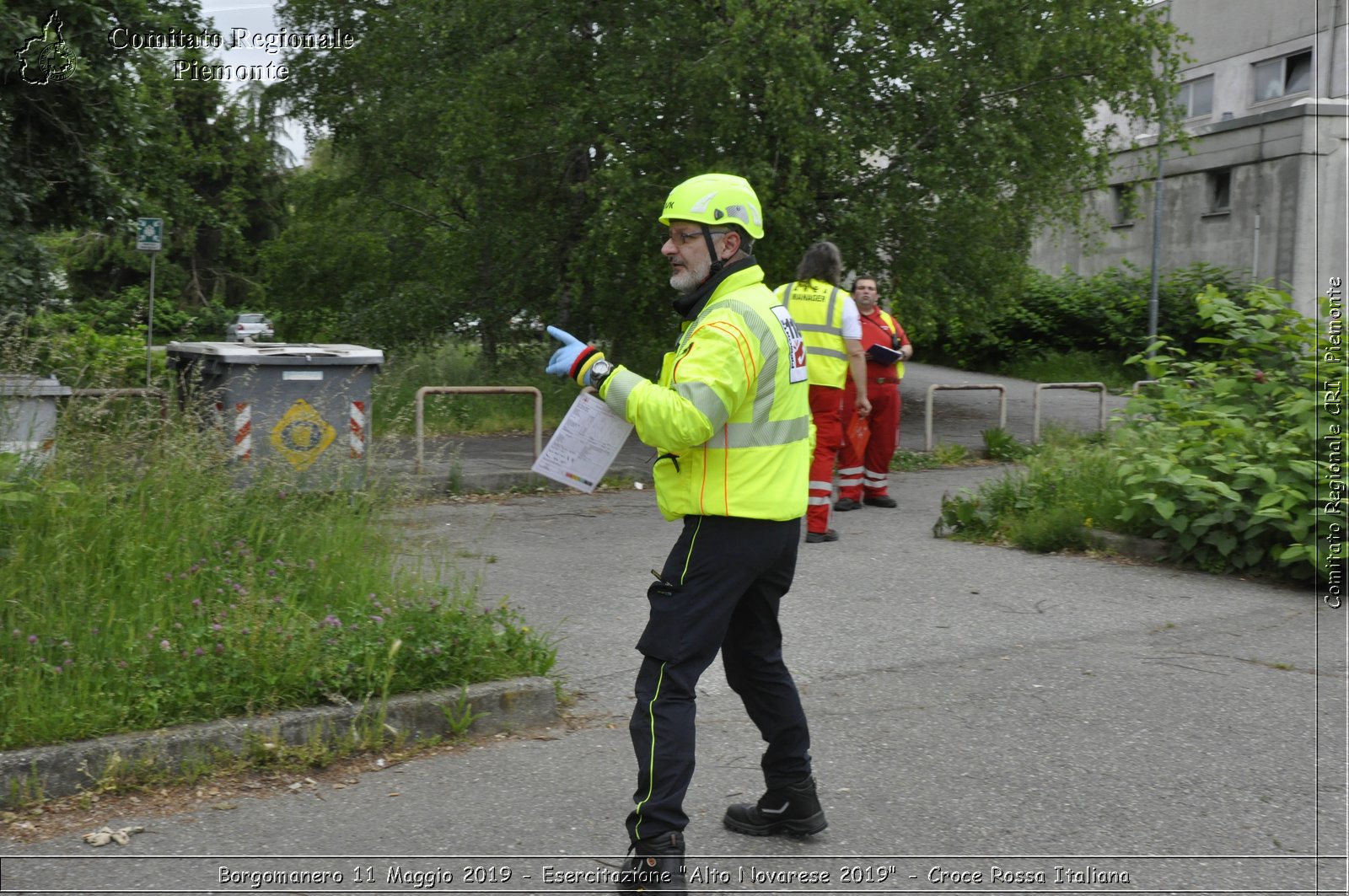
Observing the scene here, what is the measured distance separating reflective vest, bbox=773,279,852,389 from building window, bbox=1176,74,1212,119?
105 feet

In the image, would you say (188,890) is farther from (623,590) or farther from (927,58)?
(927,58)

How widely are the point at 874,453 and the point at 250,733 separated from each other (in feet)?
25.5

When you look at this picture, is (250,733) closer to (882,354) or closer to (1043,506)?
(1043,506)

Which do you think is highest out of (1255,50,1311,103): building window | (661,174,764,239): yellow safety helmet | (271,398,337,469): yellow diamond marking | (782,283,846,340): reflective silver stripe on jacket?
(1255,50,1311,103): building window

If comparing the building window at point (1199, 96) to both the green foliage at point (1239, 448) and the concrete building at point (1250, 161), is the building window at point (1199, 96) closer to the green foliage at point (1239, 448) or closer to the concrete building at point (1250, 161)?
the concrete building at point (1250, 161)

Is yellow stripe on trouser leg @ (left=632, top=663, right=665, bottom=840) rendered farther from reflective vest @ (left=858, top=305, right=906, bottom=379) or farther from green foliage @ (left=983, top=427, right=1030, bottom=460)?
green foliage @ (left=983, top=427, right=1030, bottom=460)

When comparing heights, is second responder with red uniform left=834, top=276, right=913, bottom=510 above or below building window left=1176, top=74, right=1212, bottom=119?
below

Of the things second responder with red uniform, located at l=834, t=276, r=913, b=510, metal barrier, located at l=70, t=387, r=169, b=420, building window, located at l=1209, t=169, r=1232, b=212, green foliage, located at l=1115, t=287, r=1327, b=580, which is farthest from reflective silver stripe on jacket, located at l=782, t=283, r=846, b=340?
building window, located at l=1209, t=169, r=1232, b=212

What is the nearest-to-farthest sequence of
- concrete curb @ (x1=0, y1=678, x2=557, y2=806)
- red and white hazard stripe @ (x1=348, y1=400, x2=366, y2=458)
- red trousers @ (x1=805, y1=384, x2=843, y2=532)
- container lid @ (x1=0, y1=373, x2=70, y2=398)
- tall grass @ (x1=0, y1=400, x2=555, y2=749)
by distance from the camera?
1. concrete curb @ (x1=0, y1=678, x2=557, y2=806)
2. tall grass @ (x1=0, y1=400, x2=555, y2=749)
3. container lid @ (x1=0, y1=373, x2=70, y2=398)
4. red trousers @ (x1=805, y1=384, x2=843, y2=532)
5. red and white hazard stripe @ (x1=348, y1=400, x2=366, y2=458)

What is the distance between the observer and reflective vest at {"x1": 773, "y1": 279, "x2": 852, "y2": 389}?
9734mm

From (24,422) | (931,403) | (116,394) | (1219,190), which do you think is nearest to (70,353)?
(116,394)

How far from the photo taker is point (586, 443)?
415 centimetres

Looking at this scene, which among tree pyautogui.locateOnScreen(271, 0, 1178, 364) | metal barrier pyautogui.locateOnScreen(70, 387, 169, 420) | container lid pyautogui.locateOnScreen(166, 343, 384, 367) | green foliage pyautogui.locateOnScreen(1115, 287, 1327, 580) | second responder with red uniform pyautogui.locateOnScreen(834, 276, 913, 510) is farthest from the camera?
tree pyautogui.locateOnScreen(271, 0, 1178, 364)

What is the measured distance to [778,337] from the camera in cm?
403
